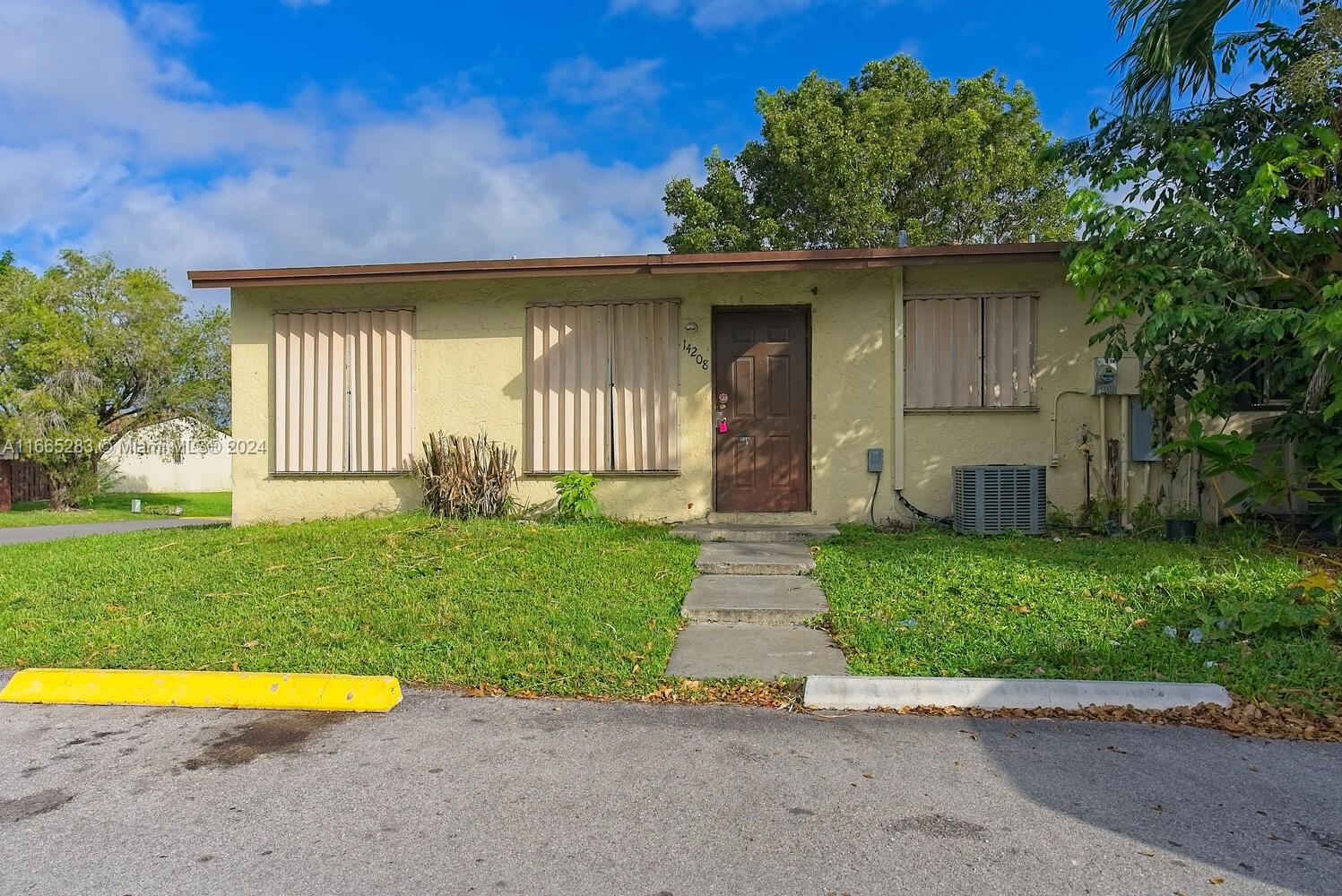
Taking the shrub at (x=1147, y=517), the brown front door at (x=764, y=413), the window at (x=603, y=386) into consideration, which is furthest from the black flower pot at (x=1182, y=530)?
the window at (x=603, y=386)

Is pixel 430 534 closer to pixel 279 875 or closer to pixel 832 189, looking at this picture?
pixel 279 875

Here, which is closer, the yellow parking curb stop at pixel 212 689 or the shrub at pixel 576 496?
the yellow parking curb stop at pixel 212 689

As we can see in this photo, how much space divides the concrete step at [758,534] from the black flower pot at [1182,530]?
10.1 feet

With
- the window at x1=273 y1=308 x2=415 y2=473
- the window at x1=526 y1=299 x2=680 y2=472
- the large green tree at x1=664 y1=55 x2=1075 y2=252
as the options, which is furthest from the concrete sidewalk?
the large green tree at x1=664 y1=55 x2=1075 y2=252

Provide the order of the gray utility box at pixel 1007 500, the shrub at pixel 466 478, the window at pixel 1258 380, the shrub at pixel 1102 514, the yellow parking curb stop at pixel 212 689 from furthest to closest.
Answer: the shrub at pixel 466 478 < the shrub at pixel 1102 514 < the gray utility box at pixel 1007 500 < the window at pixel 1258 380 < the yellow parking curb stop at pixel 212 689

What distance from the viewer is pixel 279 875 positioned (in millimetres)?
2875

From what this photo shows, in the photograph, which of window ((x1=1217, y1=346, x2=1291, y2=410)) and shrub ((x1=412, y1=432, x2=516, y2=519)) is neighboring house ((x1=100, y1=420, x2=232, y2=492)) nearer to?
shrub ((x1=412, y1=432, x2=516, y2=519))

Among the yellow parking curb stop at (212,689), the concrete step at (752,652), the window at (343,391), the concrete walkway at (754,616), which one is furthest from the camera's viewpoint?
the window at (343,391)

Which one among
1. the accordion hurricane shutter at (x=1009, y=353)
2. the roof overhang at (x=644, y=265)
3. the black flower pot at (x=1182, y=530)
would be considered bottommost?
the black flower pot at (x=1182, y=530)

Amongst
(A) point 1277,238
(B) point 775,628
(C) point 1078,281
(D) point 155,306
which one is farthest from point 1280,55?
(D) point 155,306

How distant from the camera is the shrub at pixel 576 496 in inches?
367

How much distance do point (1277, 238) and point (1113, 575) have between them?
3.35 m

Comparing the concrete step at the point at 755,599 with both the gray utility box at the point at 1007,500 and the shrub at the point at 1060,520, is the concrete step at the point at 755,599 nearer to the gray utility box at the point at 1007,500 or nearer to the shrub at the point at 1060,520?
the gray utility box at the point at 1007,500

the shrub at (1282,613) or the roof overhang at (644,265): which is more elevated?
the roof overhang at (644,265)
